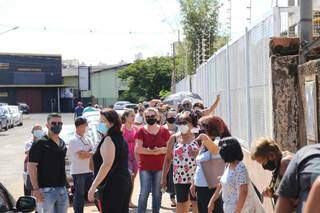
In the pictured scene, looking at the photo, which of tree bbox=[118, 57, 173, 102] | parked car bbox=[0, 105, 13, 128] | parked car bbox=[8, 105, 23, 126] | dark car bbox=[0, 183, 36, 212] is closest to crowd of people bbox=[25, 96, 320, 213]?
dark car bbox=[0, 183, 36, 212]

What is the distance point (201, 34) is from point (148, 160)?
86.6ft

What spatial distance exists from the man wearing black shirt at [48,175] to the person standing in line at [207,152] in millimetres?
1580

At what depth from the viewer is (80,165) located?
912cm

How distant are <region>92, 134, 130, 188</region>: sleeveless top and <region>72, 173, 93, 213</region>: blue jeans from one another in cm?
243

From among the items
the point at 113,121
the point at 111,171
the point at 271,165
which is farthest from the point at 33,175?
the point at 271,165

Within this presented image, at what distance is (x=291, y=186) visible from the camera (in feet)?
10.1

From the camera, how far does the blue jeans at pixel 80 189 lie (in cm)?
891

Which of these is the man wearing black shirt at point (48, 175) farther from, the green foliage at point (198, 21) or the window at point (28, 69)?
the window at point (28, 69)

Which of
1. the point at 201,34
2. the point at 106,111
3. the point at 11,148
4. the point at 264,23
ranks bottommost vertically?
the point at 11,148

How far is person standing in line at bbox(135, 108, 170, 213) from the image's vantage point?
8812mm

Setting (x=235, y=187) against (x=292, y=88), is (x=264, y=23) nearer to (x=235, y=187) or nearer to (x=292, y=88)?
(x=292, y=88)

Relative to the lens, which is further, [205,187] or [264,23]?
[264,23]

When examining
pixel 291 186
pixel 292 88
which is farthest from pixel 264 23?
pixel 291 186

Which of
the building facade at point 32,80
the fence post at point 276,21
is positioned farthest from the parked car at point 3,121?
the building facade at point 32,80
